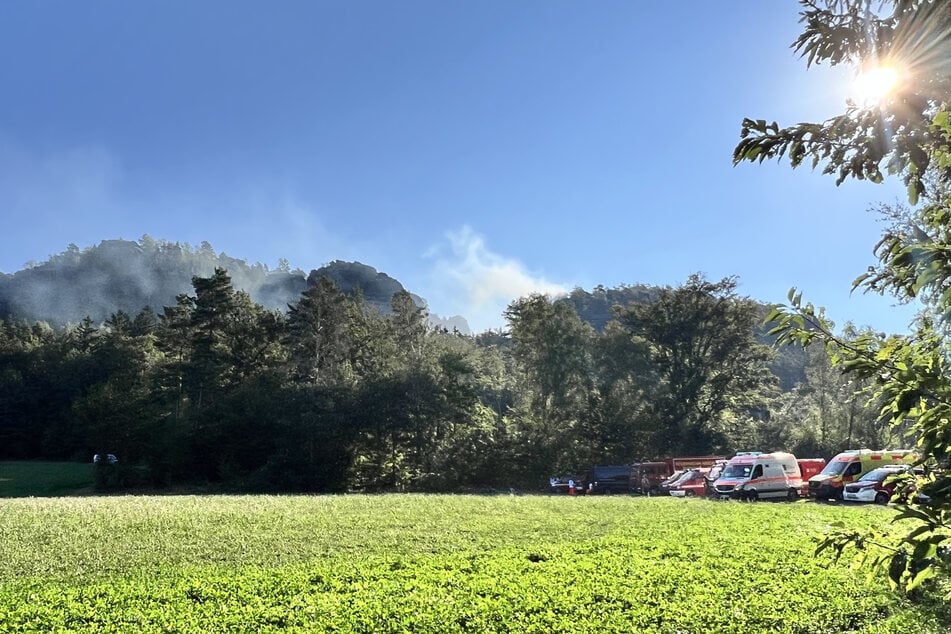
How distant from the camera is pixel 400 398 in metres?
35.2

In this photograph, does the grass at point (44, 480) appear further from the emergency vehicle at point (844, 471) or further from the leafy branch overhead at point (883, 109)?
the emergency vehicle at point (844, 471)

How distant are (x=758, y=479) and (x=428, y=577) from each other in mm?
21749

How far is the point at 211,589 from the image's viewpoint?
795 centimetres

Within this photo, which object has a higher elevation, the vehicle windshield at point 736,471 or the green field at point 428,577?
the vehicle windshield at point 736,471

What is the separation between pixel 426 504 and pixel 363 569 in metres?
11.3

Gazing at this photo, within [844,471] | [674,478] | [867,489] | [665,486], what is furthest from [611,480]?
[867,489]

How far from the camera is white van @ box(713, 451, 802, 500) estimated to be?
83.9 ft

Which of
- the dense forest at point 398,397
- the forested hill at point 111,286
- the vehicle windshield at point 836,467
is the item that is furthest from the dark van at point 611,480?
the forested hill at point 111,286

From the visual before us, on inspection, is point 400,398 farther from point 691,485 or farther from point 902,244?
point 902,244

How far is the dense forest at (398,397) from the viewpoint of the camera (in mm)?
34844

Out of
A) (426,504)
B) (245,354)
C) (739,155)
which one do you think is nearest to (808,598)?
(739,155)

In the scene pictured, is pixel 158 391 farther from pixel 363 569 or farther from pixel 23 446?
pixel 363 569

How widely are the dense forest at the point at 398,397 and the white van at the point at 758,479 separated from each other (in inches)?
233

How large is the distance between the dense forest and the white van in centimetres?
592
